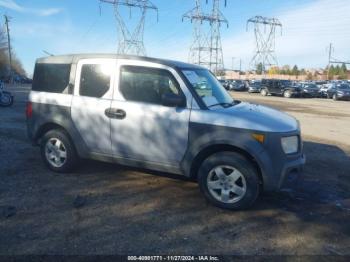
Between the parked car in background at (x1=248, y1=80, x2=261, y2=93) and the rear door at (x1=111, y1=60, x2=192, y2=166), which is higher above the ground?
the parked car in background at (x1=248, y1=80, x2=261, y2=93)

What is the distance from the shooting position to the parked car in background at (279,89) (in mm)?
37875

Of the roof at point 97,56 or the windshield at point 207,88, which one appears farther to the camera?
the roof at point 97,56

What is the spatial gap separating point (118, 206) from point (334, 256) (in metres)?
2.57

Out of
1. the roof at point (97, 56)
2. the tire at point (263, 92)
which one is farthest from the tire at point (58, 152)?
the tire at point (263, 92)

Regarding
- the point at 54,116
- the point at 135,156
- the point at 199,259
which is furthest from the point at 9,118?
the point at 199,259

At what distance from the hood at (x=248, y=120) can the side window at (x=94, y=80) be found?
Result: 151cm

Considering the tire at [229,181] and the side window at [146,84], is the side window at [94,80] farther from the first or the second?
the tire at [229,181]

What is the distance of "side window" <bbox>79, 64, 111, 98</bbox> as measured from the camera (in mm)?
5500

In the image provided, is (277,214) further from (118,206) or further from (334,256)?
(118,206)

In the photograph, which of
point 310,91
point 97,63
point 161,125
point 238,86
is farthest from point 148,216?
point 238,86

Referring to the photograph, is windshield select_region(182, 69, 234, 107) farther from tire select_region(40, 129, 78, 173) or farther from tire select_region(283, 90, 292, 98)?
tire select_region(283, 90, 292, 98)

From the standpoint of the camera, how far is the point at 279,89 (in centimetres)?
3972

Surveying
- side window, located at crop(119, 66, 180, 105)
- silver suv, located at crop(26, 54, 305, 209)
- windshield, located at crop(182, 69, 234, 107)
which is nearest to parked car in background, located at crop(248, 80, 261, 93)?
windshield, located at crop(182, 69, 234, 107)

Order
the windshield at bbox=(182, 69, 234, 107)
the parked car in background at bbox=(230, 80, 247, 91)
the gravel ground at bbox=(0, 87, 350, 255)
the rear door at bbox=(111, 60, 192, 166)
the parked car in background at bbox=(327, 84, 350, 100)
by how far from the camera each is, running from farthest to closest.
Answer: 1. the parked car in background at bbox=(230, 80, 247, 91)
2. the parked car in background at bbox=(327, 84, 350, 100)
3. the windshield at bbox=(182, 69, 234, 107)
4. the rear door at bbox=(111, 60, 192, 166)
5. the gravel ground at bbox=(0, 87, 350, 255)
